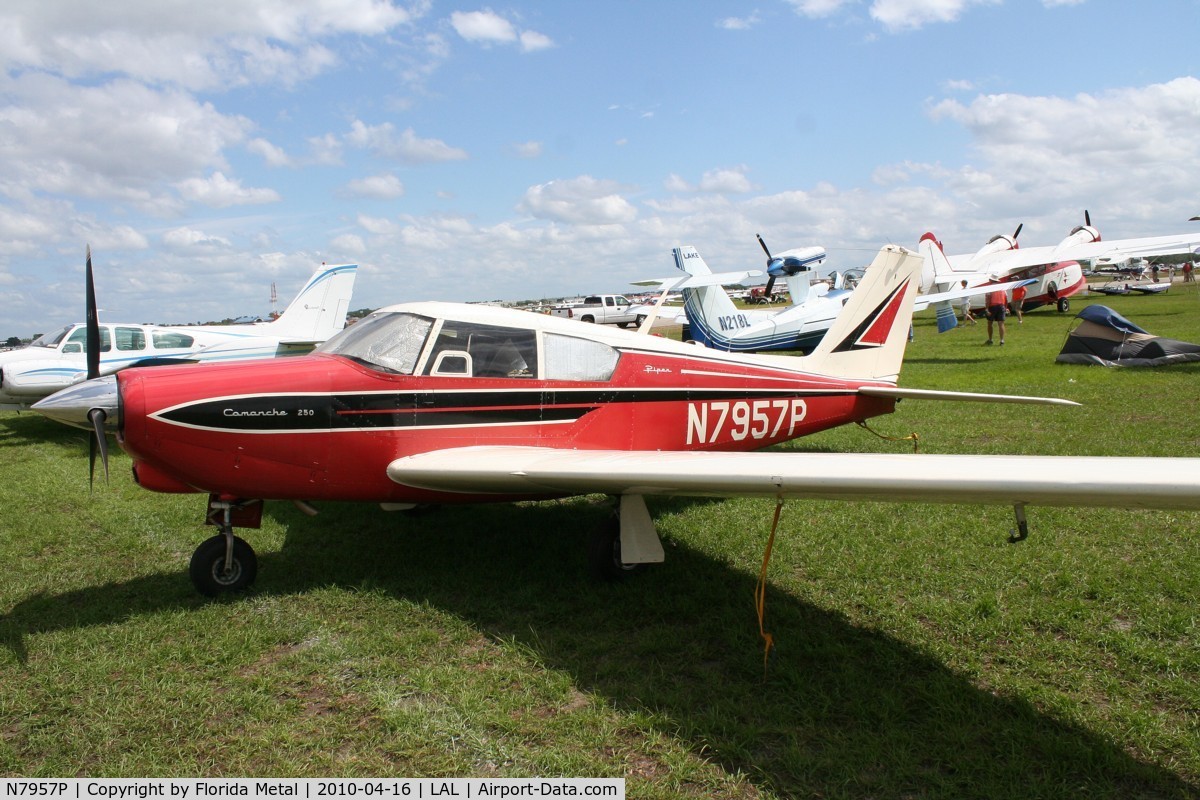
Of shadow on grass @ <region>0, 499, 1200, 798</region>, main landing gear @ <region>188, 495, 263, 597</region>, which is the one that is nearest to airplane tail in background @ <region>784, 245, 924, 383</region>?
shadow on grass @ <region>0, 499, 1200, 798</region>

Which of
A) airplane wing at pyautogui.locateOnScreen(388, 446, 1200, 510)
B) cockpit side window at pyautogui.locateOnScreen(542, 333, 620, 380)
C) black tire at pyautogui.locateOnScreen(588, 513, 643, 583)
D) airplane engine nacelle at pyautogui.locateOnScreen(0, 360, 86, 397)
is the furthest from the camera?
airplane engine nacelle at pyautogui.locateOnScreen(0, 360, 86, 397)

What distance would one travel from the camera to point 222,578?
15.8 feet

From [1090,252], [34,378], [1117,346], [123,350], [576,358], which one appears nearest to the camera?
[576,358]

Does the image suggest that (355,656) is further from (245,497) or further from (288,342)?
(288,342)

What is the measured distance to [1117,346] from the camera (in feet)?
46.6

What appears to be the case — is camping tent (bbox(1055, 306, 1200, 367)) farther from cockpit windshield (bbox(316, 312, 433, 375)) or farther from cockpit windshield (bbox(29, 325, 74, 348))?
cockpit windshield (bbox(29, 325, 74, 348))

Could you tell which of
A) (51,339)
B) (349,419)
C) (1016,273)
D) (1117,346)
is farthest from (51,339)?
(1016,273)

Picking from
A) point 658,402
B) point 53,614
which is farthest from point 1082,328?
point 53,614

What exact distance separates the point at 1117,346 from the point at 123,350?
728 inches

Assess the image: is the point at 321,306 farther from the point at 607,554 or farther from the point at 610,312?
the point at 610,312

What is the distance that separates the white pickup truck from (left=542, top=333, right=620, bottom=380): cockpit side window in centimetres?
3607

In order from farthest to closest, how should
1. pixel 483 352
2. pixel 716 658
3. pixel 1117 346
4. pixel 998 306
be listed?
pixel 998 306 → pixel 1117 346 → pixel 483 352 → pixel 716 658

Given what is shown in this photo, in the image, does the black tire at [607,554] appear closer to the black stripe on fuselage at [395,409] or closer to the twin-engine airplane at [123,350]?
the black stripe on fuselage at [395,409]

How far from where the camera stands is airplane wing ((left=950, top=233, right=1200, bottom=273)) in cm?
2145
